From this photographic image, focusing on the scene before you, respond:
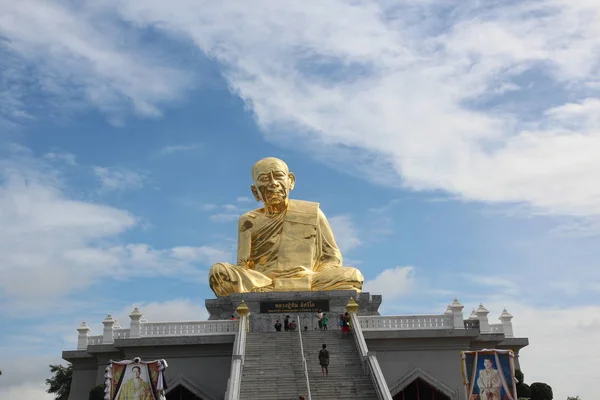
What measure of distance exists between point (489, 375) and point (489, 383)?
0.17 meters

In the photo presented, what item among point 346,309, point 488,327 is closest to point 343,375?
point 346,309

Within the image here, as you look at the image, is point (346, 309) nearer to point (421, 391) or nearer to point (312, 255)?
point (421, 391)

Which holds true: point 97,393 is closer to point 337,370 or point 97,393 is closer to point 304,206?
point 337,370

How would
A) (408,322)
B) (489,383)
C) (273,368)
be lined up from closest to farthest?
(489,383), (273,368), (408,322)

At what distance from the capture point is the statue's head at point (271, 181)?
2611 centimetres

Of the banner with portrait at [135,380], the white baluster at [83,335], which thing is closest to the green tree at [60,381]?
the white baluster at [83,335]

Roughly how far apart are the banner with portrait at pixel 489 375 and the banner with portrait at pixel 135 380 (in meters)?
6.57

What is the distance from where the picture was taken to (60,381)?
34.2 meters

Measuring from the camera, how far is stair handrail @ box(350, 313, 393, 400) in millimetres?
15406

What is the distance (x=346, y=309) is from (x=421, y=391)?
3.06 metres

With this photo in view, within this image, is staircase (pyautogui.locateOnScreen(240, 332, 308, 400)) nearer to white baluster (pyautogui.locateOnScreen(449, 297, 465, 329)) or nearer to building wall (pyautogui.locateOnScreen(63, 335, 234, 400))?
building wall (pyautogui.locateOnScreen(63, 335, 234, 400))

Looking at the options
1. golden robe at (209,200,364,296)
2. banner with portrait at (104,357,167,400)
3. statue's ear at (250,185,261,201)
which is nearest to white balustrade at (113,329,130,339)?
golden robe at (209,200,364,296)

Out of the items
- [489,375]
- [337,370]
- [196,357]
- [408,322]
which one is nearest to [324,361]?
[337,370]

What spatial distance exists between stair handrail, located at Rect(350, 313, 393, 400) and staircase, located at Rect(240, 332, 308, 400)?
1.50 m
